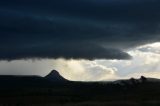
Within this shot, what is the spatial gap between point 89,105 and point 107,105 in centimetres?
341

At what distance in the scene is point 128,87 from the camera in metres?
165

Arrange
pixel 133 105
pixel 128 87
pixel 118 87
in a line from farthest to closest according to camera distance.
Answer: pixel 118 87 → pixel 128 87 → pixel 133 105

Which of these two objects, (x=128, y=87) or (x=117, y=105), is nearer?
(x=117, y=105)

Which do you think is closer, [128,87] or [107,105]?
[107,105]

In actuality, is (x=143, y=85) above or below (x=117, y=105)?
above

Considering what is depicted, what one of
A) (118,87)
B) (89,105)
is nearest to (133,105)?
(89,105)

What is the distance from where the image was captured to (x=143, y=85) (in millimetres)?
171000

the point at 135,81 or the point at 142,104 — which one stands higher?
the point at 135,81

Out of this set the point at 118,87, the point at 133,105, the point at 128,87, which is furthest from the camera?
the point at 118,87

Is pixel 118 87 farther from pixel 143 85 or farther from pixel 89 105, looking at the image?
pixel 89 105

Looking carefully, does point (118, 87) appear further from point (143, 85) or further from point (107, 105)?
point (107, 105)

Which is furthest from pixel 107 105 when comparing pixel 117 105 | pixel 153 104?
pixel 153 104

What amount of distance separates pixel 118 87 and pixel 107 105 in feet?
311

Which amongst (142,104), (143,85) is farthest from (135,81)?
(142,104)
